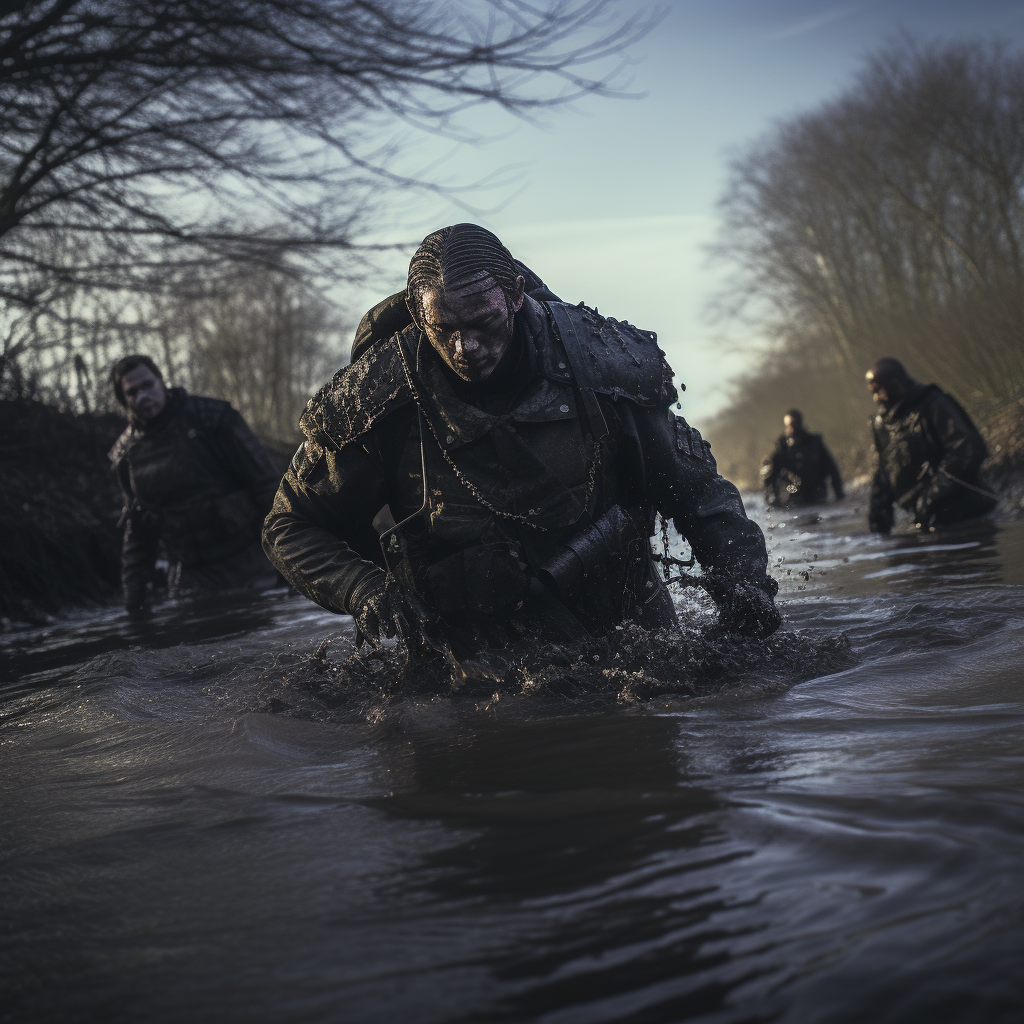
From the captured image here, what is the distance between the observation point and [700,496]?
11.7 ft

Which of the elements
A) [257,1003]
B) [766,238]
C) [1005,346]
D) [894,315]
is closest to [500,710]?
[257,1003]

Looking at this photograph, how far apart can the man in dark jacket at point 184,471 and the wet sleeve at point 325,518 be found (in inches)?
154

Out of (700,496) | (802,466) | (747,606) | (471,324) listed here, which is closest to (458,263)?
(471,324)

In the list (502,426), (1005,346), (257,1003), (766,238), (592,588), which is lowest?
(257,1003)

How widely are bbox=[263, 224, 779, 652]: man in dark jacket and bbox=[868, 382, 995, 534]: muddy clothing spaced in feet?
19.4

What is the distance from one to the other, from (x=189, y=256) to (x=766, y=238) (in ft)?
131

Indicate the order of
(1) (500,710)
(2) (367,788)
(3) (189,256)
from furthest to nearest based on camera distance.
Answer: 1. (3) (189,256)
2. (1) (500,710)
3. (2) (367,788)

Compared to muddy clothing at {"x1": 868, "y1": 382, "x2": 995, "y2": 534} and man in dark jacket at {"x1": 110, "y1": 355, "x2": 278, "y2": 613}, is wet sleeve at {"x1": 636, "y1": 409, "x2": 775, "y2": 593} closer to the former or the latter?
man in dark jacket at {"x1": 110, "y1": 355, "x2": 278, "y2": 613}

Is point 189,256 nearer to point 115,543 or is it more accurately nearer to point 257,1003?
point 115,543

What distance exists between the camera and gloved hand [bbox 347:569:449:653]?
10.7 ft

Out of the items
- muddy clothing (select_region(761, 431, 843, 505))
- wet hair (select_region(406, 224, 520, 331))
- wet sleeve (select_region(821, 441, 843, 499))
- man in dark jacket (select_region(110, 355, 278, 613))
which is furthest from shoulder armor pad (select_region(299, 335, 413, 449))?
muddy clothing (select_region(761, 431, 843, 505))

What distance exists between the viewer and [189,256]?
27.4 ft

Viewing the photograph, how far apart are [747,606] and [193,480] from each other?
507 cm

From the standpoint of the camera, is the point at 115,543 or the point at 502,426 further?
the point at 115,543
